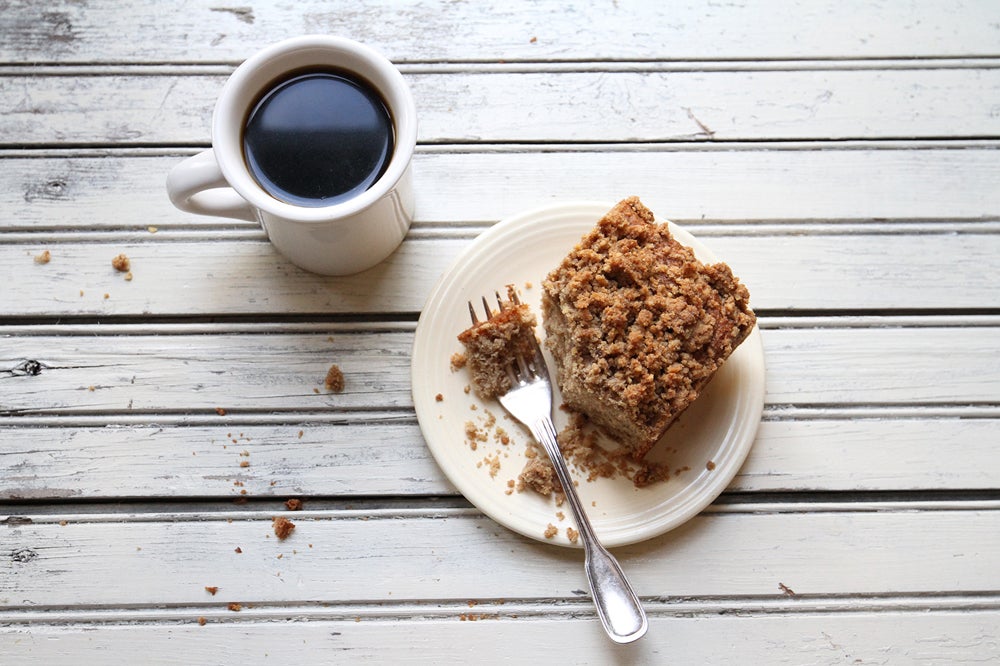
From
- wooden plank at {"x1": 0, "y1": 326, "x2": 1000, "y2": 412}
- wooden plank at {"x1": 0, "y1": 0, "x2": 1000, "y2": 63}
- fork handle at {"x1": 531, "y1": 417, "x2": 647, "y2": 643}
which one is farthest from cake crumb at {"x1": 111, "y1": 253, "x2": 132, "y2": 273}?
fork handle at {"x1": 531, "y1": 417, "x2": 647, "y2": 643}

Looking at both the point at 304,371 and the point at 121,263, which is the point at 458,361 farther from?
the point at 121,263

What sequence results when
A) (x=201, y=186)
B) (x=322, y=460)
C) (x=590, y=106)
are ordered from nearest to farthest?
1. (x=201, y=186)
2. (x=322, y=460)
3. (x=590, y=106)

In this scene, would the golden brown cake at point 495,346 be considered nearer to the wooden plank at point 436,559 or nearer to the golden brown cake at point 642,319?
the golden brown cake at point 642,319

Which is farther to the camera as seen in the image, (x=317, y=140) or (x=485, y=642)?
(x=485, y=642)

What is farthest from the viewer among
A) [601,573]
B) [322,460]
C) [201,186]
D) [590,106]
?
[590,106]

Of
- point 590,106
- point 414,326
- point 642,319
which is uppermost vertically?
point 590,106

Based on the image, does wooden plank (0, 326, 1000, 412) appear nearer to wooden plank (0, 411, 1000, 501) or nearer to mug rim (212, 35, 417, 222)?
wooden plank (0, 411, 1000, 501)

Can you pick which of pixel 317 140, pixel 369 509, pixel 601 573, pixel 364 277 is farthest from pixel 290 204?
pixel 601 573
